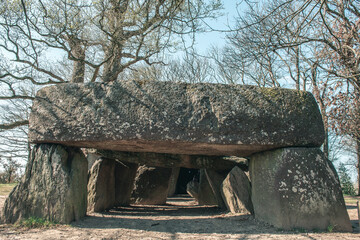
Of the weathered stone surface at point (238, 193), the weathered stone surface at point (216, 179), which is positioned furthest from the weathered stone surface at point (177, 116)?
the weathered stone surface at point (216, 179)

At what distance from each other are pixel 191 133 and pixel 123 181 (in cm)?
328

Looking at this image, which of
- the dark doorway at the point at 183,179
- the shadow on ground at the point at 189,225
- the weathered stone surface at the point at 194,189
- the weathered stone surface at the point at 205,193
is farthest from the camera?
the dark doorway at the point at 183,179

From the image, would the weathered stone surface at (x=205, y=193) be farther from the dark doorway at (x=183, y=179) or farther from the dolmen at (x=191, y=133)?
the dark doorway at (x=183, y=179)

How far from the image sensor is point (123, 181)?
6.55 m

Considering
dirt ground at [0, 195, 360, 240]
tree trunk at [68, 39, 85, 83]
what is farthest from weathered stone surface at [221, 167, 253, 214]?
tree trunk at [68, 39, 85, 83]

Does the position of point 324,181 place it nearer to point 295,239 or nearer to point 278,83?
point 295,239

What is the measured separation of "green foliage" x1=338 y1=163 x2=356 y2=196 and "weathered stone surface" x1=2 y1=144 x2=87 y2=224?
14162 mm

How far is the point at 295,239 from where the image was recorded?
3.29 metres

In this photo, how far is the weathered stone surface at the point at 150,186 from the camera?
739 cm

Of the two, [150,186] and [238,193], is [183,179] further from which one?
[238,193]

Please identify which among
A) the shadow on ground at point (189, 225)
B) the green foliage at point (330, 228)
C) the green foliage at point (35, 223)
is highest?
the green foliage at point (35, 223)

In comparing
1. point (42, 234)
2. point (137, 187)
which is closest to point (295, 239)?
point (42, 234)

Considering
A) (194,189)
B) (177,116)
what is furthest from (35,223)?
(194,189)

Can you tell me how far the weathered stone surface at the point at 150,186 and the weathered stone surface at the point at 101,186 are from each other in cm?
141
